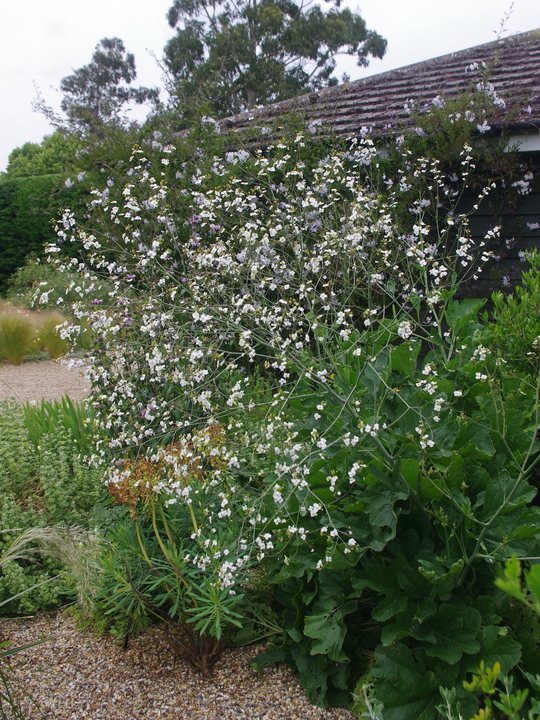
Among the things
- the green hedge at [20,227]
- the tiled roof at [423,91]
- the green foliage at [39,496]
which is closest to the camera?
the green foliage at [39,496]

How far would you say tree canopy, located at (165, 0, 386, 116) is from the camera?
22.5m

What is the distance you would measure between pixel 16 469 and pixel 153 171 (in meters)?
3.98

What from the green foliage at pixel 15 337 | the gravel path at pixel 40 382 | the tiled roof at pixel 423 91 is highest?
the tiled roof at pixel 423 91

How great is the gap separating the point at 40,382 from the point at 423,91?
6.21m

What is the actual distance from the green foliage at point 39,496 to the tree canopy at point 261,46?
20.0m

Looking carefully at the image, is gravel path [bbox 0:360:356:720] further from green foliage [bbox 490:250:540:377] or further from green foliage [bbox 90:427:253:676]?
green foliage [bbox 490:250:540:377]

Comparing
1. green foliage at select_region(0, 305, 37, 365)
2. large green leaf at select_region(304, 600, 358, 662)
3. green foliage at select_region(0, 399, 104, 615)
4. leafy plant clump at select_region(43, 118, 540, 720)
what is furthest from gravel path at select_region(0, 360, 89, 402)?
large green leaf at select_region(304, 600, 358, 662)

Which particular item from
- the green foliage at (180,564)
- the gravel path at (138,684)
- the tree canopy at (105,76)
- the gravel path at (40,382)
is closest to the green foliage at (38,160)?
the tree canopy at (105,76)

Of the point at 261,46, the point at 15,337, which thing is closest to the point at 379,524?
the point at 15,337

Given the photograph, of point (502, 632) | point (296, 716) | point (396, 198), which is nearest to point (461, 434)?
point (502, 632)

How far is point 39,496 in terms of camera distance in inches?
138

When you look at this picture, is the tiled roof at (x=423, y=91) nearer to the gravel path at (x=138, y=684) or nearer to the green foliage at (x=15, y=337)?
the green foliage at (x=15, y=337)

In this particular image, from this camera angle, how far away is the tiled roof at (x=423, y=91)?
587 cm

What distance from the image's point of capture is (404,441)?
2.25 metres
